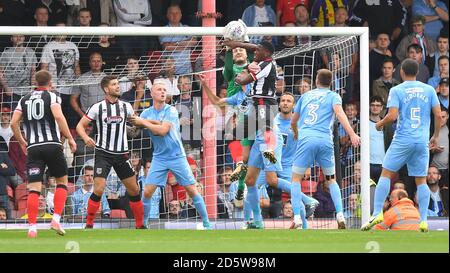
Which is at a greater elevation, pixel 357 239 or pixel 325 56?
pixel 325 56

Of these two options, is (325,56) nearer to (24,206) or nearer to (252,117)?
(252,117)

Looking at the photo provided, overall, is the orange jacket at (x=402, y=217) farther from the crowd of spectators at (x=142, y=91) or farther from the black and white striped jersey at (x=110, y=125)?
the black and white striped jersey at (x=110, y=125)

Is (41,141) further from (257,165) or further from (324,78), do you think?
(324,78)

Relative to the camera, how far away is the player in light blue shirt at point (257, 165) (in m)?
17.6

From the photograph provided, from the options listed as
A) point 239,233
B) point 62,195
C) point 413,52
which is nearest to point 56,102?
point 62,195

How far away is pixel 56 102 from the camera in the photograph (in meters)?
16.2

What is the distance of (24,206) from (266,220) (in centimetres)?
370

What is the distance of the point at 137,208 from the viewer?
1780cm

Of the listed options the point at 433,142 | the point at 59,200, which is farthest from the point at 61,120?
the point at 433,142

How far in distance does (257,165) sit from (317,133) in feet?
3.72

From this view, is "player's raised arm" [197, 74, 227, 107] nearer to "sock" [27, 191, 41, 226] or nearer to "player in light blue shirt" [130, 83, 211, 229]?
"player in light blue shirt" [130, 83, 211, 229]

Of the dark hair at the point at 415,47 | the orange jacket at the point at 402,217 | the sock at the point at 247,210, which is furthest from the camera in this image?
→ the dark hair at the point at 415,47

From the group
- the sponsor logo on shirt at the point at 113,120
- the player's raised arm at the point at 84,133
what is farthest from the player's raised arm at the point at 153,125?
the player's raised arm at the point at 84,133

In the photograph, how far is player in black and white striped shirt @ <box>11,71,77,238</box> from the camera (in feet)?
53.2
